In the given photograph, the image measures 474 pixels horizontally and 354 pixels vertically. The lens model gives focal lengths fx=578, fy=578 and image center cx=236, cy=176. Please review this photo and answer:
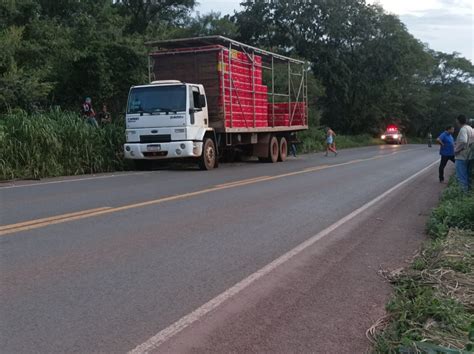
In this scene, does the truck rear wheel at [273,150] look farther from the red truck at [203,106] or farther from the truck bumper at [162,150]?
the truck bumper at [162,150]

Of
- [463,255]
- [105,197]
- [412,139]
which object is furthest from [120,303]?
[412,139]

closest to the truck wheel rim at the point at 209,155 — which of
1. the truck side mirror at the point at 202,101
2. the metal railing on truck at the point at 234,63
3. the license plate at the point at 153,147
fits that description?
the metal railing on truck at the point at 234,63

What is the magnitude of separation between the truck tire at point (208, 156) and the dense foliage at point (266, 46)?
19.6 ft

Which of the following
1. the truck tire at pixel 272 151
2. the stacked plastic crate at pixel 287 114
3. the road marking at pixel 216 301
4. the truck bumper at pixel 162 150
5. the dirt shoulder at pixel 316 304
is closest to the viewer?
the road marking at pixel 216 301

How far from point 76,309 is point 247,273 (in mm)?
1854

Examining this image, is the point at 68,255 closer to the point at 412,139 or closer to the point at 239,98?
the point at 239,98

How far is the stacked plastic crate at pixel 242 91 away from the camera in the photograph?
19141 millimetres

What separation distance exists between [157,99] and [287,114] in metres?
8.55

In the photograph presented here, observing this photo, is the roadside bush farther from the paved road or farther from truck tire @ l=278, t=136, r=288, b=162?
truck tire @ l=278, t=136, r=288, b=162

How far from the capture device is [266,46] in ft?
171

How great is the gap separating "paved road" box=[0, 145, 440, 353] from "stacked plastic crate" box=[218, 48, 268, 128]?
6694mm

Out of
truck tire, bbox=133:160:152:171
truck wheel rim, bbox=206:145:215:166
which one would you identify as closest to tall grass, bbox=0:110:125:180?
truck tire, bbox=133:160:152:171

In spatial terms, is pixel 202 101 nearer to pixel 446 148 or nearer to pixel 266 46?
pixel 446 148

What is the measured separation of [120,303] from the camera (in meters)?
4.71
